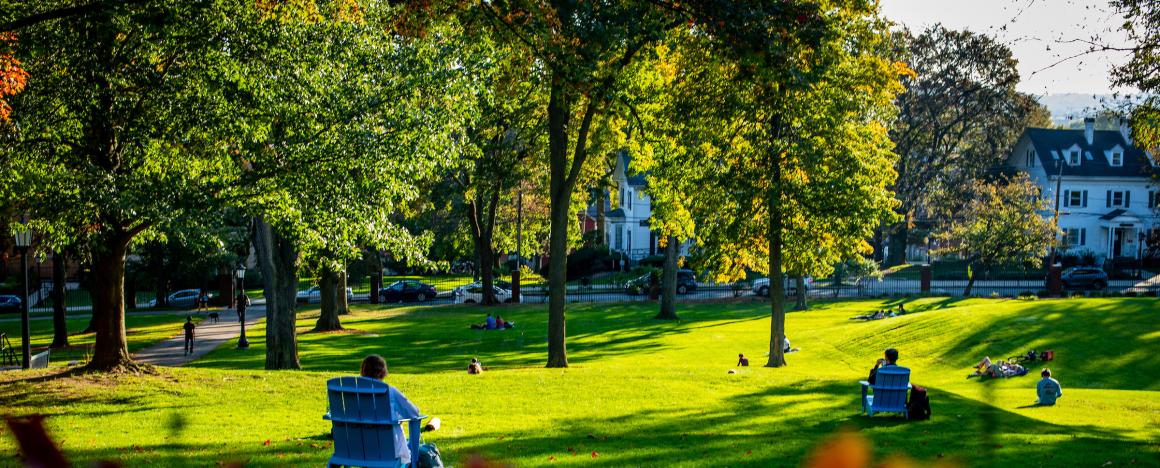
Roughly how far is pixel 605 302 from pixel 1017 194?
24.5 metres

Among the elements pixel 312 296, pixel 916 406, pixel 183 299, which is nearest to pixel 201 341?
pixel 183 299

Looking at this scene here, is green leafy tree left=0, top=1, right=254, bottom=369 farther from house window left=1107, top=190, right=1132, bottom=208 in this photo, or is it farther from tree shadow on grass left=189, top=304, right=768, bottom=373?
house window left=1107, top=190, right=1132, bottom=208

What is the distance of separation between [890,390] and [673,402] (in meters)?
3.87

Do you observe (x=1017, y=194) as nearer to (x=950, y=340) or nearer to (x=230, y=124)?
(x=950, y=340)

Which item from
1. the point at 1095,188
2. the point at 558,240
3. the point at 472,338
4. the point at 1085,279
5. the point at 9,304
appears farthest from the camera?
the point at 1095,188

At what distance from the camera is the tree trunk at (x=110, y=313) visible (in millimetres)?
20109

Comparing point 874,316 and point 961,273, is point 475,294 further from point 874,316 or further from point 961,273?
point 961,273

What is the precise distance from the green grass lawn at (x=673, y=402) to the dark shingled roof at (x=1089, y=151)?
43.7 metres

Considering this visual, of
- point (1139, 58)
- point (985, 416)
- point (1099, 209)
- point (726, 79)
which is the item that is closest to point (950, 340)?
point (726, 79)

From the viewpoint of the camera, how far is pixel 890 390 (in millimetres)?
15469

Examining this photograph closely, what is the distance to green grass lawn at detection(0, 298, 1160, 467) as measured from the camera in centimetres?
1214

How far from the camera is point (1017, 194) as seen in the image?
54.2 metres

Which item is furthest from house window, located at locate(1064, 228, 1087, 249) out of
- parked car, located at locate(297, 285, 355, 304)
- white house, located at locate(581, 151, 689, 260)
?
parked car, located at locate(297, 285, 355, 304)

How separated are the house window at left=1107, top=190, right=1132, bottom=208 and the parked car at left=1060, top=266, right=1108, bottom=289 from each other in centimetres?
1988
